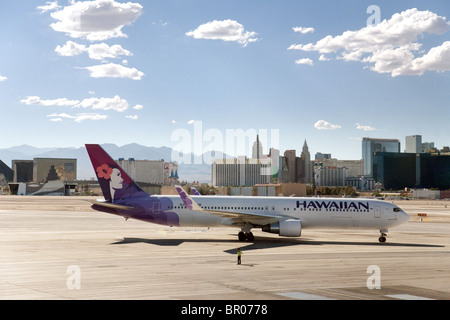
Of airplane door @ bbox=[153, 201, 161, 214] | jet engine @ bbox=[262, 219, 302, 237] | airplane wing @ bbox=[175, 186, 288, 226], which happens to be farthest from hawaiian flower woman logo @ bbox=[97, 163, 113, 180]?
jet engine @ bbox=[262, 219, 302, 237]

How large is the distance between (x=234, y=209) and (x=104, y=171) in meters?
11.9

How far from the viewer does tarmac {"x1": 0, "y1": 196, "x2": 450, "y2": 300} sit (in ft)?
69.0

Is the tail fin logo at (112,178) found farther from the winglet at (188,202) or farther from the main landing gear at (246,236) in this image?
the main landing gear at (246,236)

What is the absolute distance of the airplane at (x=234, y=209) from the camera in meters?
42.8

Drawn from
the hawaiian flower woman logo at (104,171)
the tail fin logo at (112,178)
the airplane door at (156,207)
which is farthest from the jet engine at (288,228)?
the hawaiian flower woman logo at (104,171)

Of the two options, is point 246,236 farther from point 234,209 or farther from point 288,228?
point 288,228

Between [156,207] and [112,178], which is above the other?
[112,178]

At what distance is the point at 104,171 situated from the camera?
43.5 metres

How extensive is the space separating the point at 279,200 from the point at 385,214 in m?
9.55

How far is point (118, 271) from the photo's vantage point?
85.5 ft

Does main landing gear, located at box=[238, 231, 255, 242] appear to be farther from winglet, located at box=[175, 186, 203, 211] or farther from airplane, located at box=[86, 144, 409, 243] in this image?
winglet, located at box=[175, 186, 203, 211]

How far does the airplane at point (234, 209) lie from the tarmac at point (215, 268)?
1773 millimetres

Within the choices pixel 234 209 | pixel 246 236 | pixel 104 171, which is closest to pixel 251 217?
pixel 246 236
